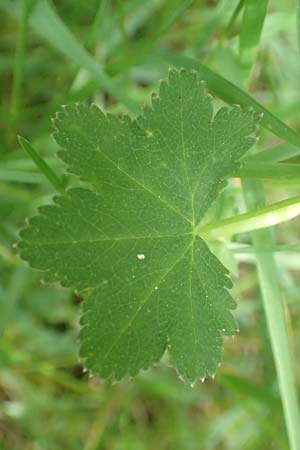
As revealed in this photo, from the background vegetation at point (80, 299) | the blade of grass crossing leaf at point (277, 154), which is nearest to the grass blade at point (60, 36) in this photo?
the background vegetation at point (80, 299)

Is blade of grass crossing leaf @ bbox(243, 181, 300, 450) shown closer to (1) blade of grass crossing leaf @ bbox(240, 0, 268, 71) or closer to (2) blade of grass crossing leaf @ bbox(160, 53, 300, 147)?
(2) blade of grass crossing leaf @ bbox(160, 53, 300, 147)

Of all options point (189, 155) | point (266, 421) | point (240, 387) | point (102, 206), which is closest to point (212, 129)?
point (189, 155)

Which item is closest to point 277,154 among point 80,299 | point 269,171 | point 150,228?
point 269,171

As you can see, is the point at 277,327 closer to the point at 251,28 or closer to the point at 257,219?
the point at 257,219

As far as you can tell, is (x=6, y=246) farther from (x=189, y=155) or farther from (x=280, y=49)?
(x=280, y=49)

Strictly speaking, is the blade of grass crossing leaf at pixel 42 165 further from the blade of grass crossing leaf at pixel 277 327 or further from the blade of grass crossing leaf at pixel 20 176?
the blade of grass crossing leaf at pixel 277 327
